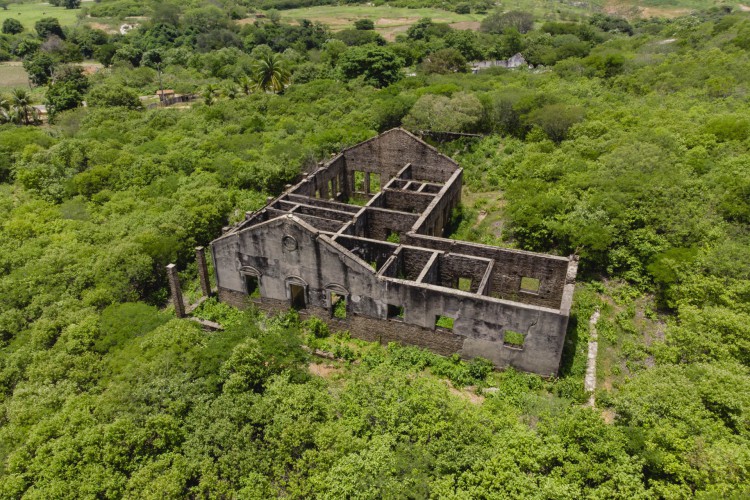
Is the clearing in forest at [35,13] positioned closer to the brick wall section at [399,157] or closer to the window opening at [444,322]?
the brick wall section at [399,157]

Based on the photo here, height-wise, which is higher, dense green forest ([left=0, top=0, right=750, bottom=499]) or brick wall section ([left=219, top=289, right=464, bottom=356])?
dense green forest ([left=0, top=0, right=750, bottom=499])

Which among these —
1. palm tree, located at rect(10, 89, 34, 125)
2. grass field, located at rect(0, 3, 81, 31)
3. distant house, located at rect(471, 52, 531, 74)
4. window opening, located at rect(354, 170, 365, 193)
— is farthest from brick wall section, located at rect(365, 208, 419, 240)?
grass field, located at rect(0, 3, 81, 31)

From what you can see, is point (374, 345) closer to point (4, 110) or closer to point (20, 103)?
point (20, 103)

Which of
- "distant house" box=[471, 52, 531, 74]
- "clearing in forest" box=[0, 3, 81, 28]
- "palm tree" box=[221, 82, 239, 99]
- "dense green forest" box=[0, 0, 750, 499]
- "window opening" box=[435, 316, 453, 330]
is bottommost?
"window opening" box=[435, 316, 453, 330]

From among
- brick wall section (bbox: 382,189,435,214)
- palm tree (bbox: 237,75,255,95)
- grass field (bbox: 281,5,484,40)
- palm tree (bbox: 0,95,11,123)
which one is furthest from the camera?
grass field (bbox: 281,5,484,40)

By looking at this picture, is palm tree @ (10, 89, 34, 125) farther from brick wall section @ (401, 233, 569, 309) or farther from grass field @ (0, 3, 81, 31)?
grass field @ (0, 3, 81, 31)

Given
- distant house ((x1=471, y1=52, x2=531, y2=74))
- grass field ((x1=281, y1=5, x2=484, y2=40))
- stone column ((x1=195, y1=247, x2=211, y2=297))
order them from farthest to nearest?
grass field ((x1=281, y1=5, x2=484, y2=40)), distant house ((x1=471, y1=52, x2=531, y2=74)), stone column ((x1=195, y1=247, x2=211, y2=297))

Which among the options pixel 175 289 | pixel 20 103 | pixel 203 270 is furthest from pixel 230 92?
pixel 175 289

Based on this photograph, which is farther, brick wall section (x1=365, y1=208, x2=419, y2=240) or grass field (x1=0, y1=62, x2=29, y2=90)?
grass field (x1=0, y1=62, x2=29, y2=90)
